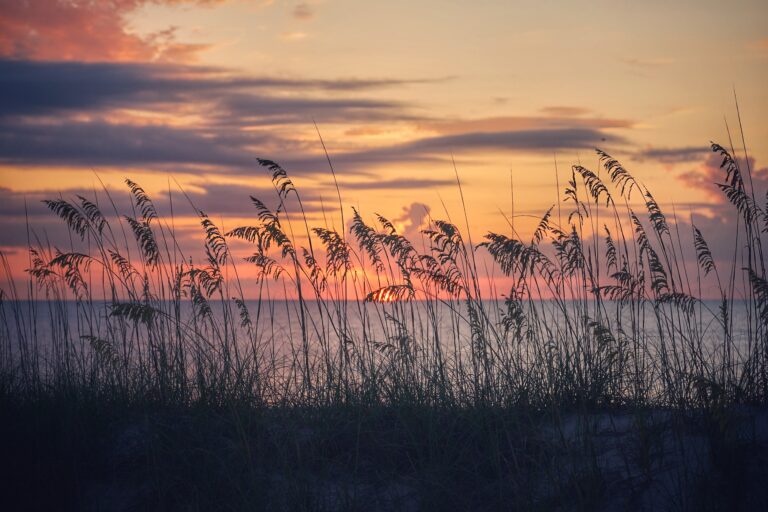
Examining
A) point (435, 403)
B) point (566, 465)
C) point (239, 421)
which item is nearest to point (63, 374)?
point (239, 421)

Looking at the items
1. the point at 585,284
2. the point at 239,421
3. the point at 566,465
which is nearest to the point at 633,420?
the point at 566,465

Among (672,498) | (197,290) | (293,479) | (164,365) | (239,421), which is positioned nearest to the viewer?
(672,498)

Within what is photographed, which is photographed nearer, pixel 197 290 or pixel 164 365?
pixel 164 365

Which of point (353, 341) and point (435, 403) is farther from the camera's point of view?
point (353, 341)

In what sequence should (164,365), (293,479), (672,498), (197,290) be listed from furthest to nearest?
(197,290) → (164,365) → (293,479) → (672,498)

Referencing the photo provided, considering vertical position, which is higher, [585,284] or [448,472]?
[585,284]

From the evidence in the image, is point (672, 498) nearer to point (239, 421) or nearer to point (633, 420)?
point (633, 420)

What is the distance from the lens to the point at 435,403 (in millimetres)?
5617

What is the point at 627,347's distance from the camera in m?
6.47

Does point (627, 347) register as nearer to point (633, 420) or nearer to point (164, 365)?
point (633, 420)

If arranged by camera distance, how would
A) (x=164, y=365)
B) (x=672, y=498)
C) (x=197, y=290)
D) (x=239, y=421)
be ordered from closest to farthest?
(x=672, y=498) → (x=239, y=421) → (x=164, y=365) → (x=197, y=290)

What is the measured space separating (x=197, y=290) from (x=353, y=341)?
1.77m

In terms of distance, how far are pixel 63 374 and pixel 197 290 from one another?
153 cm

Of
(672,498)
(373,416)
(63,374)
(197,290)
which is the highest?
(197,290)
